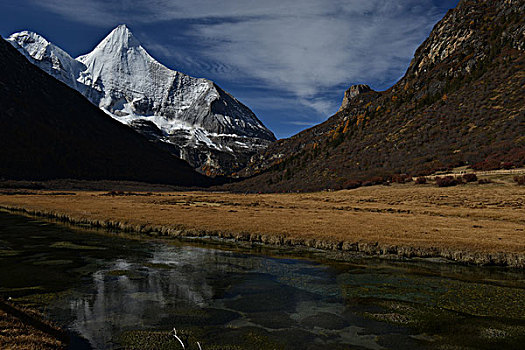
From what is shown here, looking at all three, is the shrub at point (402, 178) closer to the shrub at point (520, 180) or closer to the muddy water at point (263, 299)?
the shrub at point (520, 180)

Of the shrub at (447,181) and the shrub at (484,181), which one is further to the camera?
the shrub at (447,181)

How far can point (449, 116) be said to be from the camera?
130500 millimetres

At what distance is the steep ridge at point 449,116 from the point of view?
10444 cm

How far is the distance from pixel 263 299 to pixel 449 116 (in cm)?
13664

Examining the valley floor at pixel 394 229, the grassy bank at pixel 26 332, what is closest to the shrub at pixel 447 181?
the valley floor at pixel 394 229

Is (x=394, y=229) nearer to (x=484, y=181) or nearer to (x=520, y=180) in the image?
(x=520, y=180)

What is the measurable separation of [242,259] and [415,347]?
16737mm

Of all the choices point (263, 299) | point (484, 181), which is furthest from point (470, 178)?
point (263, 299)

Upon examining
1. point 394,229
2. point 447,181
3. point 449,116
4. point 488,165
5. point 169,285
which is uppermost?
point 449,116

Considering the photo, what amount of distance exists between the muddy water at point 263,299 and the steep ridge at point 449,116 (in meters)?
78.4

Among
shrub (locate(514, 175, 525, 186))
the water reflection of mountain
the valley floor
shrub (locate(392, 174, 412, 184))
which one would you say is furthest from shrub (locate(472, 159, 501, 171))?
the water reflection of mountain

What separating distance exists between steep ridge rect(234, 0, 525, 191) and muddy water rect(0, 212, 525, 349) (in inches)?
3086

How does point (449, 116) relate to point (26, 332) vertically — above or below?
above

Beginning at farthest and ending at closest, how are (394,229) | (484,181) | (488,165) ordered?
(488,165) < (484,181) < (394,229)
